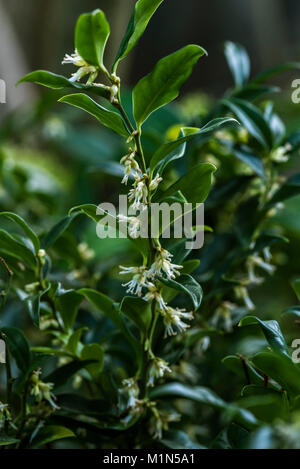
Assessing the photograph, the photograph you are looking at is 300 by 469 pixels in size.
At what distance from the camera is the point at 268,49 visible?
233 cm

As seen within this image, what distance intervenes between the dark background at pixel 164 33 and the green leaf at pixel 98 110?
122 centimetres

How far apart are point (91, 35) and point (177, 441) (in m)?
0.41

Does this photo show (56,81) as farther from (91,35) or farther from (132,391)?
(132,391)

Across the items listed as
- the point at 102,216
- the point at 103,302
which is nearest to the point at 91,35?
the point at 102,216

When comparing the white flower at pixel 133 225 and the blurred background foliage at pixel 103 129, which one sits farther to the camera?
the blurred background foliage at pixel 103 129

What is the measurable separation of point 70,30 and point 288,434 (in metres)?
1.61

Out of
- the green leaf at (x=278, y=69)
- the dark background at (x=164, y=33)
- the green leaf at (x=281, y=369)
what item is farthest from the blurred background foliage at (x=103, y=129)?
the green leaf at (x=281, y=369)

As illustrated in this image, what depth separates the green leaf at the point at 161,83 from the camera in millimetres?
463

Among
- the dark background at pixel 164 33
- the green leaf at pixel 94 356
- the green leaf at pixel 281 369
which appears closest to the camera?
the green leaf at pixel 281 369

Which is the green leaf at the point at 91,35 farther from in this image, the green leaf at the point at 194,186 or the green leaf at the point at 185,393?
the green leaf at the point at 185,393

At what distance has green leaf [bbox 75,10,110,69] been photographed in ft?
1.38

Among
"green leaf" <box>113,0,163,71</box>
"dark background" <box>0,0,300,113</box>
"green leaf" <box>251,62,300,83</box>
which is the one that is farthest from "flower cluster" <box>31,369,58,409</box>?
"dark background" <box>0,0,300,113</box>

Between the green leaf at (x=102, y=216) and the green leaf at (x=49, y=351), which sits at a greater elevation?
the green leaf at (x=102, y=216)

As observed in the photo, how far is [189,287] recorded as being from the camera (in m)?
0.44
